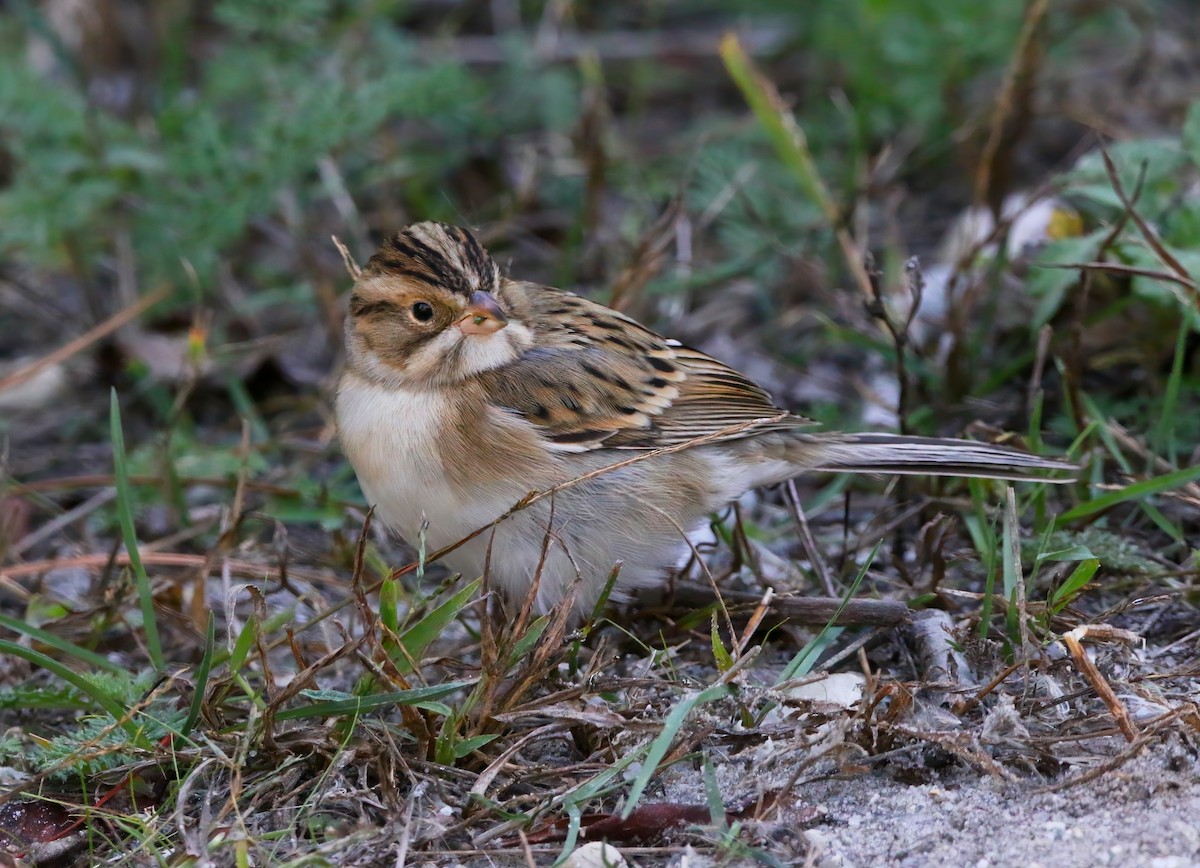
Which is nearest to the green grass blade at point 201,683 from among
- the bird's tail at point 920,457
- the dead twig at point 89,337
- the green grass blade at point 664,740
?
the green grass blade at point 664,740

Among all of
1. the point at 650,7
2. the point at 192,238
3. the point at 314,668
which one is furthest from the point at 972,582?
the point at 650,7

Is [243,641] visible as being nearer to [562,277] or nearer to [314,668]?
[314,668]

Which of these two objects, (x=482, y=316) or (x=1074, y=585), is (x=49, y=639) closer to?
(x=482, y=316)

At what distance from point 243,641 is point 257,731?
20 centimetres

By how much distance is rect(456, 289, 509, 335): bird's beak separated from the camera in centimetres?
361

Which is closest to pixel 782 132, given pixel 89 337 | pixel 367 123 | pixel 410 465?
pixel 367 123

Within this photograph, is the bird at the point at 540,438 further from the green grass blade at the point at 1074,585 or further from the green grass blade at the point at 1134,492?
the green grass blade at the point at 1074,585

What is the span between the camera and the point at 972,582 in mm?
3799

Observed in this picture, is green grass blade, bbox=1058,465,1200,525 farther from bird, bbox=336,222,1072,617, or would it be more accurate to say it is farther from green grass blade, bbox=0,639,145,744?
A: green grass blade, bbox=0,639,145,744

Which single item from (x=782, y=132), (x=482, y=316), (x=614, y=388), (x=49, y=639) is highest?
(x=782, y=132)


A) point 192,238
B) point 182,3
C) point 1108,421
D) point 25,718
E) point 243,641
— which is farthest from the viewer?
point 182,3

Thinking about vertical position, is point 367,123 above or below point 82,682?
above

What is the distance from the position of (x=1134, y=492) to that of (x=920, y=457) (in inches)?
22.2

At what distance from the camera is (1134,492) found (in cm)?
347
